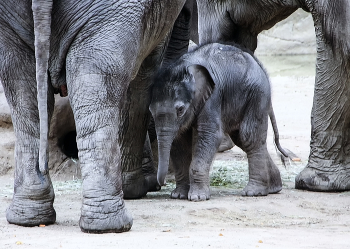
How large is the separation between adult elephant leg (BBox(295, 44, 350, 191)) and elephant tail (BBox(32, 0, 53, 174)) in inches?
95.0

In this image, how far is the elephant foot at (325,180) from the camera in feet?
17.5

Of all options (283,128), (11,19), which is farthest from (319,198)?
(283,128)

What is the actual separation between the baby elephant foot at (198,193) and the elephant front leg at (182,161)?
14 centimetres

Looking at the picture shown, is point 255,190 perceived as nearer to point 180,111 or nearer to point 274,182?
point 274,182

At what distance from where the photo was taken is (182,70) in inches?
186

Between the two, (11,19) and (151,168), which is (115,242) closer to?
→ (11,19)

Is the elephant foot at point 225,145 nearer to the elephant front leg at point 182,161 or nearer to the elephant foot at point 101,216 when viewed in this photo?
the elephant front leg at point 182,161

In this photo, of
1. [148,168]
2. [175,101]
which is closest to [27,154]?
[175,101]

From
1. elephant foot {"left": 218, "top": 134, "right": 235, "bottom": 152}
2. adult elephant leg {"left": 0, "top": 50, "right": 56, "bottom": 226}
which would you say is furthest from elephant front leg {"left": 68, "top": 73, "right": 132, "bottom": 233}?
elephant foot {"left": 218, "top": 134, "right": 235, "bottom": 152}

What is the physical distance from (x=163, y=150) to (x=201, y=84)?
55cm

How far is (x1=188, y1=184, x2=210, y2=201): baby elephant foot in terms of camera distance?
15.5 ft

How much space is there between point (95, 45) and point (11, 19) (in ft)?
1.39

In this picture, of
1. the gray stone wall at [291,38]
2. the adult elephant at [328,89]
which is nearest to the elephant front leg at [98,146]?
Answer: the adult elephant at [328,89]

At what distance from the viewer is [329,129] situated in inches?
213
